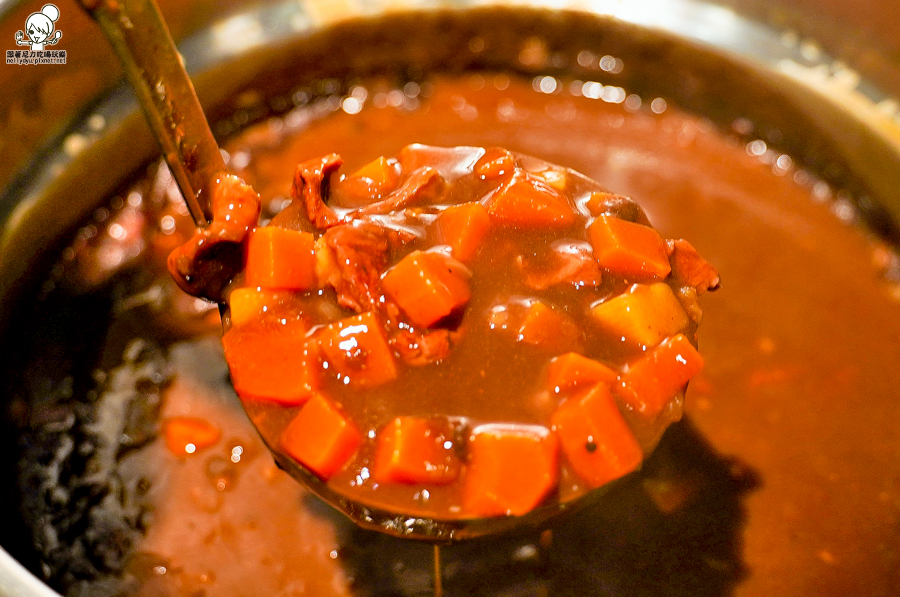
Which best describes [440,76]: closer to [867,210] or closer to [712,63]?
[712,63]

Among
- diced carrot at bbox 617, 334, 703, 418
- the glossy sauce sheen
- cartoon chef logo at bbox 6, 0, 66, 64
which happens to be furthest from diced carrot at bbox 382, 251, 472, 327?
cartoon chef logo at bbox 6, 0, 66, 64

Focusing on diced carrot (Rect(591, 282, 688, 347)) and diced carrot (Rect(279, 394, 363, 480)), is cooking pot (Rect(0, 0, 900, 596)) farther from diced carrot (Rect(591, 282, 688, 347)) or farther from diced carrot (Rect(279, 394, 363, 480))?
diced carrot (Rect(591, 282, 688, 347))

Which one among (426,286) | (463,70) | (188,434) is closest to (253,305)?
(426,286)

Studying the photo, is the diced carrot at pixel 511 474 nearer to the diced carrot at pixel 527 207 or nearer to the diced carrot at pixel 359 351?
the diced carrot at pixel 359 351

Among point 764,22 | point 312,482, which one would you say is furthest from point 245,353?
point 764,22

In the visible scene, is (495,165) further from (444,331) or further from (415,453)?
(415,453)


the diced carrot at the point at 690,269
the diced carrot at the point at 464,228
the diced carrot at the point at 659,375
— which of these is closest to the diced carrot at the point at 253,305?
the diced carrot at the point at 464,228
